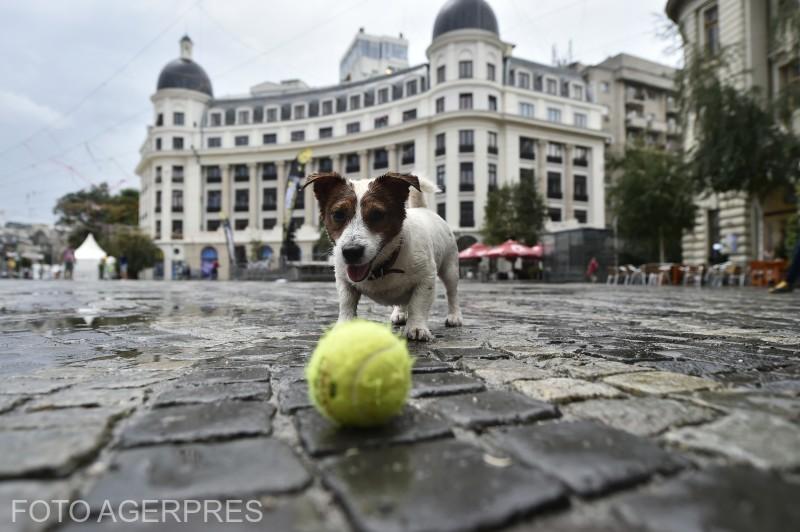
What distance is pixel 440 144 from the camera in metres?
42.7

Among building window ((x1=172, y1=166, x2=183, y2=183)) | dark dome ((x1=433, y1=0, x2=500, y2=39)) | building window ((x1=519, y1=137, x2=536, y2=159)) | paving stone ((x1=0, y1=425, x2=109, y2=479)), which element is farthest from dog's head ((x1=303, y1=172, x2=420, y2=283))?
building window ((x1=172, y1=166, x2=183, y2=183))

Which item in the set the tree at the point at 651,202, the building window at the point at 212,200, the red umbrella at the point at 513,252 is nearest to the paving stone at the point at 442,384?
the tree at the point at 651,202

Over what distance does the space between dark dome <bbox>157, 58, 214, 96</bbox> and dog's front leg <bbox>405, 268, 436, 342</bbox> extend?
58.1m

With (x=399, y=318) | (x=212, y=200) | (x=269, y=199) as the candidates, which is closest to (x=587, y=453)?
(x=399, y=318)

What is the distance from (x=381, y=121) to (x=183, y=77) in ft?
77.3

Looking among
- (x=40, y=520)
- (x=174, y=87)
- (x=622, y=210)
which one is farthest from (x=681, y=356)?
(x=174, y=87)

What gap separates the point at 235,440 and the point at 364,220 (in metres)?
1.64

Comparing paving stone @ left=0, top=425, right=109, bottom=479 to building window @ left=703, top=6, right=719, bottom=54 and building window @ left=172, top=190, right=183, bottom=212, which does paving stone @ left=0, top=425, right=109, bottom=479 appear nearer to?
building window @ left=703, top=6, right=719, bottom=54

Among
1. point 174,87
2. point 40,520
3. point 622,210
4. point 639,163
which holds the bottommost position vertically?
point 40,520

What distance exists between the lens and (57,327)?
13.5 ft

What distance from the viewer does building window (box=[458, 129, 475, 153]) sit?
4162 centimetres

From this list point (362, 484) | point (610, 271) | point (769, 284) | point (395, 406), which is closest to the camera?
point (362, 484)

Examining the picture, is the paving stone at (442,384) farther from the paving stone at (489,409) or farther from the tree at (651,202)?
the tree at (651,202)

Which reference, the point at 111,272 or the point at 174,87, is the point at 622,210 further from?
the point at 174,87
